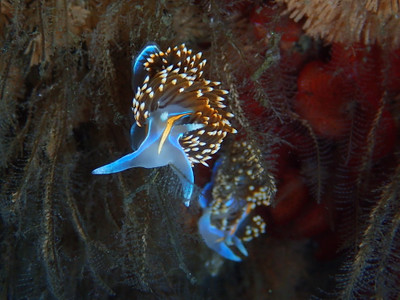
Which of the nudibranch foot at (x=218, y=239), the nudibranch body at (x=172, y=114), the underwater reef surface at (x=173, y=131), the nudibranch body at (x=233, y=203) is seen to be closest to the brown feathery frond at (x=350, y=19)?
the underwater reef surface at (x=173, y=131)

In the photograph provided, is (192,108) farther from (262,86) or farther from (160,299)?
(160,299)

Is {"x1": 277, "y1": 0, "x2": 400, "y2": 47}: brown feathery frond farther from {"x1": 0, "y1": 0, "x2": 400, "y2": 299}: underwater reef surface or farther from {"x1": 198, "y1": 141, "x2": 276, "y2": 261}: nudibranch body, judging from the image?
{"x1": 198, "y1": 141, "x2": 276, "y2": 261}: nudibranch body

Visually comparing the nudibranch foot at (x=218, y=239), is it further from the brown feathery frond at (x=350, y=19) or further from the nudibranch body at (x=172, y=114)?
the brown feathery frond at (x=350, y=19)

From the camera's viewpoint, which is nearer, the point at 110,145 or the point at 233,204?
the point at 110,145

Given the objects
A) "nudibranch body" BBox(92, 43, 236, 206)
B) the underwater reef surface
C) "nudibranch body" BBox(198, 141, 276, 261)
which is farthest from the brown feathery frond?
"nudibranch body" BBox(198, 141, 276, 261)

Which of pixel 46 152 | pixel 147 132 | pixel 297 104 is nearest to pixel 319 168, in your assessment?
pixel 297 104

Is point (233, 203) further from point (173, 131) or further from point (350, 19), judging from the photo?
point (350, 19)

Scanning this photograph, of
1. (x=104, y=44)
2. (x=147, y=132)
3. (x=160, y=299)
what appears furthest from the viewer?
(x=160, y=299)

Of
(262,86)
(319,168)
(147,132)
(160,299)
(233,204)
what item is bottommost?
(160,299)
